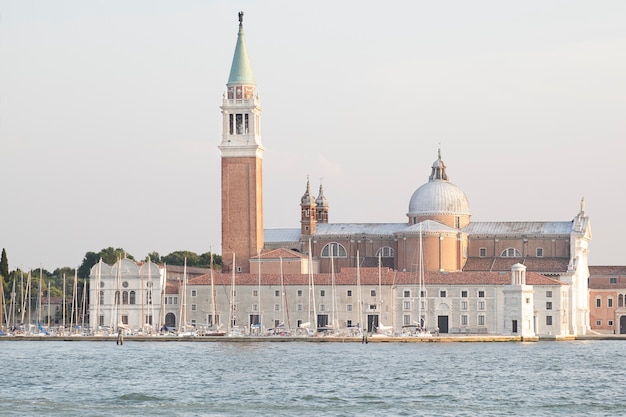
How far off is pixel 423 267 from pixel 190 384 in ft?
118

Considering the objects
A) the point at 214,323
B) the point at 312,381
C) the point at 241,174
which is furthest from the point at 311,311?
the point at 312,381

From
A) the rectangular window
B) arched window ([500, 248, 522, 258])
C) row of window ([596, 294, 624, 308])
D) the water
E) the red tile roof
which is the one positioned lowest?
the water

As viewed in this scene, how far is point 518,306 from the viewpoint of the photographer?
69375mm

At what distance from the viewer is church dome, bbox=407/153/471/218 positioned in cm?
7838

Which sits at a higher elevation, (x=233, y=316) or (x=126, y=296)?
(x=126, y=296)

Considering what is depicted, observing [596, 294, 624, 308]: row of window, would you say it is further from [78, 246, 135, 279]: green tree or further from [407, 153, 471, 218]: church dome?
[78, 246, 135, 279]: green tree

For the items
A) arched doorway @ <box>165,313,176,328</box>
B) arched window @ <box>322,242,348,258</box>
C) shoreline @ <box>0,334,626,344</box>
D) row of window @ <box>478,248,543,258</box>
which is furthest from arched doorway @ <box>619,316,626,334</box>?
arched doorway @ <box>165,313,176,328</box>

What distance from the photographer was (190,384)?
40.5 metres

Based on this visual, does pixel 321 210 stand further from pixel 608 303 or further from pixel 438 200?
pixel 608 303

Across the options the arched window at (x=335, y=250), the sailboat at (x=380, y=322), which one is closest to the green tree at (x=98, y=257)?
the arched window at (x=335, y=250)

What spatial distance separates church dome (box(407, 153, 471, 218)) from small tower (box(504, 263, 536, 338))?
29.9ft

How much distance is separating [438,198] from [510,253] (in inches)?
192

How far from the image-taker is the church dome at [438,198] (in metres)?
78.4

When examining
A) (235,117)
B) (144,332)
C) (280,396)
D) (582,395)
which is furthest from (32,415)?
(235,117)
